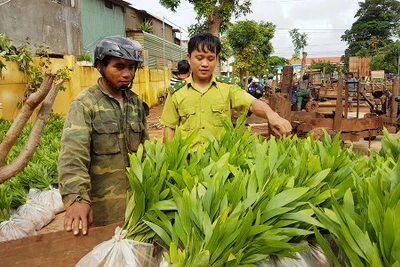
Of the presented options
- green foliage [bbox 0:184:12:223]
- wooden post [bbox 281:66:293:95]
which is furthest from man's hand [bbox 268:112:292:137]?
green foliage [bbox 0:184:12:223]

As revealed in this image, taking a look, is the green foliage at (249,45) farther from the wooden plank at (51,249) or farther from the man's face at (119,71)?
the wooden plank at (51,249)

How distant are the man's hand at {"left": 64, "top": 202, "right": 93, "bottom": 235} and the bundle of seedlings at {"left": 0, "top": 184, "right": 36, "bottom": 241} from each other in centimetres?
256

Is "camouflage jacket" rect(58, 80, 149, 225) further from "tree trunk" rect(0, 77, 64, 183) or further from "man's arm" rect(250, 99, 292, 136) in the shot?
"man's arm" rect(250, 99, 292, 136)

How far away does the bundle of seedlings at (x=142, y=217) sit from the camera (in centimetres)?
110

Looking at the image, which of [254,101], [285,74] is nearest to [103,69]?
[254,101]

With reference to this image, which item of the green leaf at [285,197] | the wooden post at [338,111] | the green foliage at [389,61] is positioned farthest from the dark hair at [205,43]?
the green foliage at [389,61]

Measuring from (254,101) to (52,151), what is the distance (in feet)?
13.4

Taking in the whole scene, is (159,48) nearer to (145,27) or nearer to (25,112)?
(145,27)

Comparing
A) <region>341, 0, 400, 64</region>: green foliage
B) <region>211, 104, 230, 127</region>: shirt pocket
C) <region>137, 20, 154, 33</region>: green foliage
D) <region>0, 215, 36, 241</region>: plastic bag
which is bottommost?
<region>0, 215, 36, 241</region>: plastic bag

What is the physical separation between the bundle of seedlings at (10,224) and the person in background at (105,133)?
1.89 metres

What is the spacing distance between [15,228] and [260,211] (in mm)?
3433

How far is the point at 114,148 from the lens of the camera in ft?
7.41

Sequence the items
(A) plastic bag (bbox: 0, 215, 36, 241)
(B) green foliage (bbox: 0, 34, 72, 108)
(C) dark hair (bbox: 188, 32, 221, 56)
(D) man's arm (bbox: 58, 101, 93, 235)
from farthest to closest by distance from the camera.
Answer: (B) green foliage (bbox: 0, 34, 72, 108)
(A) plastic bag (bbox: 0, 215, 36, 241)
(C) dark hair (bbox: 188, 32, 221, 56)
(D) man's arm (bbox: 58, 101, 93, 235)

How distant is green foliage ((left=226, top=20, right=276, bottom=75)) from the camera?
26344mm
